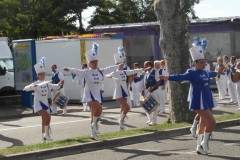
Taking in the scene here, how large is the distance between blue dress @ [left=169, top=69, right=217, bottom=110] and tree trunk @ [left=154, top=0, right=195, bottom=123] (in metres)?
4.23

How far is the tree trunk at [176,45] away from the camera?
14.4 meters

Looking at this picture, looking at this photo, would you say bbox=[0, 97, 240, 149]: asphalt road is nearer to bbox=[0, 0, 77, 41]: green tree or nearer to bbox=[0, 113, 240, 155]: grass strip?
bbox=[0, 113, 240, 155]: grass strip

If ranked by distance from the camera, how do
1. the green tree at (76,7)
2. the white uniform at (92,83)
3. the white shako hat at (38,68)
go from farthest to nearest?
the green tree at (76,7), the white shako hat at (38,68), the white uniform at (92,83)

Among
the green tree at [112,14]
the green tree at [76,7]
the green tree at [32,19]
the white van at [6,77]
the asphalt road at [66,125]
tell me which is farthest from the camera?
the green tree at [112,14]

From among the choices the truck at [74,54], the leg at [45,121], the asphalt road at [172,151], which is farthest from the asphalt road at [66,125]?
the truck at [74,54]

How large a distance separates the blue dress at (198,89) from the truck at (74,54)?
13273 mm

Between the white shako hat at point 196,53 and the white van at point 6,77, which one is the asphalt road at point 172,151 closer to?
the white shako hat at point 196,53

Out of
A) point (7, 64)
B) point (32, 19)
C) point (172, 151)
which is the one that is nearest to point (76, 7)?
point (32, 19)

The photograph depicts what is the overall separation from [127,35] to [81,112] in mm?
10030

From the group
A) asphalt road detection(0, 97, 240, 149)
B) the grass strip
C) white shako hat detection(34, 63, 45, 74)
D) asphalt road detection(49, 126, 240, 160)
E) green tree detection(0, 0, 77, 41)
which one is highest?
green tree detection(0, 0, 77, 41)

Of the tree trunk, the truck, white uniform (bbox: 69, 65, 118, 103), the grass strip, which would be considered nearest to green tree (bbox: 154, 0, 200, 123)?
the tree trunk

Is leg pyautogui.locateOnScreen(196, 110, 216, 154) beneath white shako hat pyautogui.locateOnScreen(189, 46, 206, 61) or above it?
beneath

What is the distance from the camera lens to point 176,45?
570 inches

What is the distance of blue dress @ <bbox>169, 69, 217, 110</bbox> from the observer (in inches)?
399
